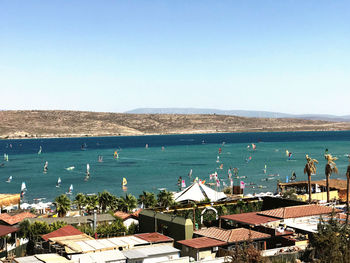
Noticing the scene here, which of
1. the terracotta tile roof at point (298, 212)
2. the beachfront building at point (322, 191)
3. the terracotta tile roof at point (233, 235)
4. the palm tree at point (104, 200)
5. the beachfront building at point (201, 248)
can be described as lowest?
the beachfront building at point (322, 191)

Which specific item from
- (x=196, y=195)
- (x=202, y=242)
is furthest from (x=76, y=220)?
(x=196, y=195)

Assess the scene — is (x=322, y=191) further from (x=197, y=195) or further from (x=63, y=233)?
(x=63, y=233)

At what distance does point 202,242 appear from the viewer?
89.5 feet

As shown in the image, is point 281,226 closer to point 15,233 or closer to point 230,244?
point 230,244

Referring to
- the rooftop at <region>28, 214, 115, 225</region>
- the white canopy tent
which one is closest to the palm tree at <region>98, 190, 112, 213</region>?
the white canopy tent

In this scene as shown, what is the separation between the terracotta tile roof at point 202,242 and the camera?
87.1 ft

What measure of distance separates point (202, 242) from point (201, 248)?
36.3 inches

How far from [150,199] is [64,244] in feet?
65.7

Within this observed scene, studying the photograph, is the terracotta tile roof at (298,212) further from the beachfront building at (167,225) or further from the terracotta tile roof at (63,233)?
the terracotta tile roof at (63,233)

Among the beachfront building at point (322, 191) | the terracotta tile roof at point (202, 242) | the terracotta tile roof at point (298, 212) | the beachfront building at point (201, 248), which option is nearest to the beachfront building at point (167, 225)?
the terracotta tile roof at point (202, 242)

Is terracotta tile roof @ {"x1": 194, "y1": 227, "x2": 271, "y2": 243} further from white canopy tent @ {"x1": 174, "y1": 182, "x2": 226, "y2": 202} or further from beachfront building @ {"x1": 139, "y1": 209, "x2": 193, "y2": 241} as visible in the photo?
white canopy tent @ {"x1": 174, "y1": 182, "x2": 226, "y2": 202}

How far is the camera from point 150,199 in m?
46.1

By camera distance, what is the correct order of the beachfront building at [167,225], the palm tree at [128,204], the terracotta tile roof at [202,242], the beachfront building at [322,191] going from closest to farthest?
the terracotta tile roof at [202,242], the beachfront building at [167,225], the palm tree at [128,204], the beachfront building at [322,191]

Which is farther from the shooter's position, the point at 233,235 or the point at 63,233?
the point at 63,233
